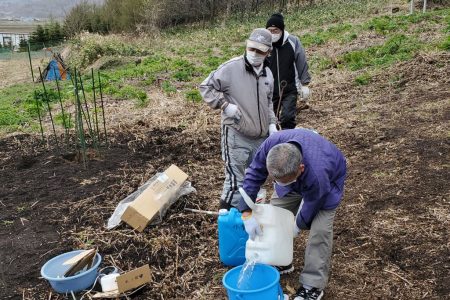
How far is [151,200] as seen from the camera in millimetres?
3693

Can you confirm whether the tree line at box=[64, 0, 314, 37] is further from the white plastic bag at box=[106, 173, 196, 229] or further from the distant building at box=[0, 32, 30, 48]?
the white plastic bag at box=[106, 173, 196, 229]

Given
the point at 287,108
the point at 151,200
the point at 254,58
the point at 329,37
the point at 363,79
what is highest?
the point at 254,58

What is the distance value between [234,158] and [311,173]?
1.13 metres

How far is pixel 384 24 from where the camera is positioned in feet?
Result: 38.0

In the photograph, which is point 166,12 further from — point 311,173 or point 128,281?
point 311,173

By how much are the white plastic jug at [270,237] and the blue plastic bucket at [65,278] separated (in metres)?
1.08

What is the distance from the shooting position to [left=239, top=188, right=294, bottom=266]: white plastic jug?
2.57 meters

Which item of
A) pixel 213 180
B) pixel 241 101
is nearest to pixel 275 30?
pixel 241 101

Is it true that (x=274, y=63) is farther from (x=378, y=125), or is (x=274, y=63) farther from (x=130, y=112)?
(x=130, y=112)

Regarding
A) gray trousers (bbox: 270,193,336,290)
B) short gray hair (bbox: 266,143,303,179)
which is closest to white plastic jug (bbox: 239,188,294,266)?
gray trousers (bbox: 270,193,336,290)

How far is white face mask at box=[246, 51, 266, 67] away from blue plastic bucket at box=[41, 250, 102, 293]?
175 cm

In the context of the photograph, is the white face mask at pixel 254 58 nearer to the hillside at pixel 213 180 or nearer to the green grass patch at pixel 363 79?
the hillside at pixel 213 180

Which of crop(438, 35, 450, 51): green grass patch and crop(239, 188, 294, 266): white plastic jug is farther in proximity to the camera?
crop(438, 35, 450, 51): green grass patch

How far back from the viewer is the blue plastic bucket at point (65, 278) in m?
2.86
